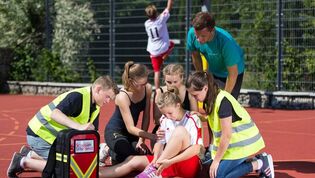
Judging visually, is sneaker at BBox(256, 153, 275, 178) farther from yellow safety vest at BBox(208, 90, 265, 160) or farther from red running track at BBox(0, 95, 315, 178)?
red running track at BBox(0, 95, 315, 178)

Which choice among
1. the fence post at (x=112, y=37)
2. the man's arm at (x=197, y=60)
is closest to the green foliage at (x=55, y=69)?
the fence post at (x=112, y=37)

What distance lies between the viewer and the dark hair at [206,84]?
650cm

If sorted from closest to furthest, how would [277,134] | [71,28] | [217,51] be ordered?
1. [217,51]
2. [277,134]
3. [71,28]

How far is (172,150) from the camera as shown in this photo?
6.80 metres

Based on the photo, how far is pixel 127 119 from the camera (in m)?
7.50

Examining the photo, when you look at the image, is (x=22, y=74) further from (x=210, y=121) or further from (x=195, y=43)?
Result: (x=210, y=121)

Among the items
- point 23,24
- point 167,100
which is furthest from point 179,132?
point 23,24

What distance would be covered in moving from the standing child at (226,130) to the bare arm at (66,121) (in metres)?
0.98

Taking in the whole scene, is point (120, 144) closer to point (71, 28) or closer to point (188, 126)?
point (188, 126)

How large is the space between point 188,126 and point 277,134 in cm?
429

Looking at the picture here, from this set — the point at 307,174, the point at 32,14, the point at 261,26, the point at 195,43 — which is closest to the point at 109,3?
the point at 32,14

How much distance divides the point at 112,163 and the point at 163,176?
0.93 metres

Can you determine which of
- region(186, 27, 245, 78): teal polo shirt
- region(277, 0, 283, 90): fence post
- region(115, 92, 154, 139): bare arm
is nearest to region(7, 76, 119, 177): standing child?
region(115, 92, 154, 139): bare arm

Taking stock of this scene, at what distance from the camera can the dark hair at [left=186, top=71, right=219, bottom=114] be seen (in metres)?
6.50
